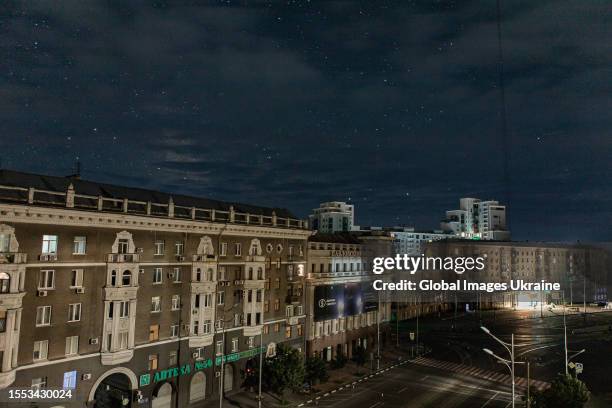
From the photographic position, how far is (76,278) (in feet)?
136

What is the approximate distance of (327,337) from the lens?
245 ft

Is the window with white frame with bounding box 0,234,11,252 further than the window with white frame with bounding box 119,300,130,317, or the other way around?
the window with white frame with bounding box 119,300,130,317

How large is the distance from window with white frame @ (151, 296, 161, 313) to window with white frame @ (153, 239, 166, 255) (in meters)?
4.55

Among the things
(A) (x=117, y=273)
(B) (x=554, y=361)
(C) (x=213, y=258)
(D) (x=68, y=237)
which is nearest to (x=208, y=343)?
(C) (x=213, y=258)

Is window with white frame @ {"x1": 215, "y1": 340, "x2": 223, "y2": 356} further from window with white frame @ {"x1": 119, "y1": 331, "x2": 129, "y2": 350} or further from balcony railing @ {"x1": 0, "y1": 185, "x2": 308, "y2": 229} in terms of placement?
balcony railing @ {"x1": 0, "y1": 185, "x2": 308, "y2": 229}

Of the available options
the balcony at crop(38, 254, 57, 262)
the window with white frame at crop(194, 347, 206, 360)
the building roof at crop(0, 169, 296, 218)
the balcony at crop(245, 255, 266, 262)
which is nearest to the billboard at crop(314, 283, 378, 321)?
the balcony at crop(245, 255, 266, 262)

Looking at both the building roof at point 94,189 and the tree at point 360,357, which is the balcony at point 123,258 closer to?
the building roof at point 94,189

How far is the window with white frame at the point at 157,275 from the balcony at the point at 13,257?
12904 mm

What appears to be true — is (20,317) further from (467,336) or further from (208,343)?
(467,336)

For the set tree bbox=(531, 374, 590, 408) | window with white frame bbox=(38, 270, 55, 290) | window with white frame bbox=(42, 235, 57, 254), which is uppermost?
window with white frame bbox=(42, 235, 57, 254)

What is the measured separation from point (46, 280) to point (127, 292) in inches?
283

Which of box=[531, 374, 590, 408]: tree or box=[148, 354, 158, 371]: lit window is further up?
box=[148, 354, 158, 371]: lit window

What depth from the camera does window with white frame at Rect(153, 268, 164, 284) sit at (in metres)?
47.9

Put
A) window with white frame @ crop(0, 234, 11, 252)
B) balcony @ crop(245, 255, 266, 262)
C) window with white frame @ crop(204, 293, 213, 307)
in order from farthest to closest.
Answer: balcony @ crop(245, 255, 266, 262)
window with white frame @ crop(204, 293, 213, 307)
window with white frame @ crop(0, 234, 11, 252)
